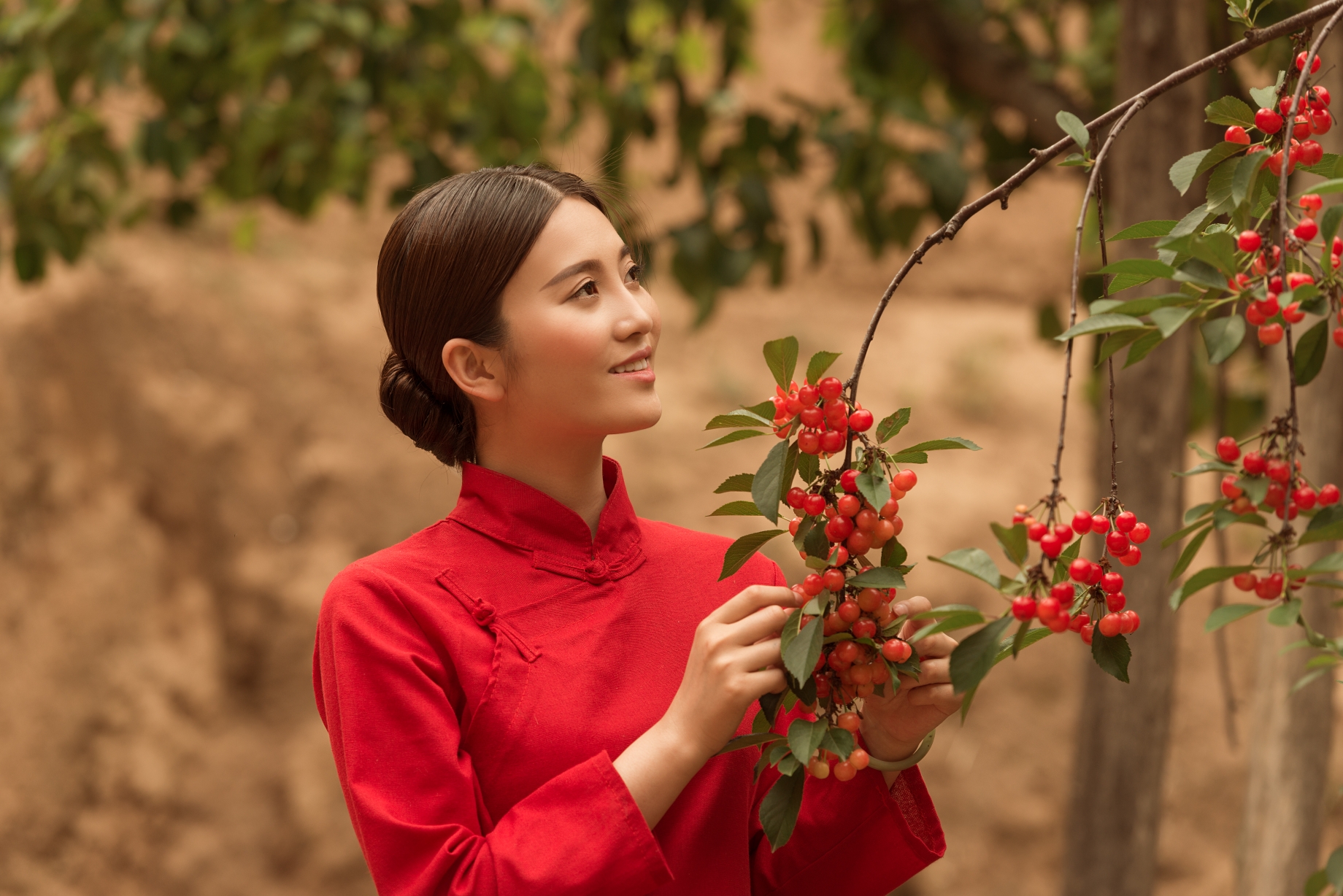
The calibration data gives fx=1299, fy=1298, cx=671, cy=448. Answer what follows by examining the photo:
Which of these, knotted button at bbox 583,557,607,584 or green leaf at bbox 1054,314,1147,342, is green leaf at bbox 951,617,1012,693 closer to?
green leaf at bbox 1054,314,1147,342

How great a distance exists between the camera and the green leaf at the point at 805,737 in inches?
27.7

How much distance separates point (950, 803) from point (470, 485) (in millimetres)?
2914

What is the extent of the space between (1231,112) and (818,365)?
0.28 m

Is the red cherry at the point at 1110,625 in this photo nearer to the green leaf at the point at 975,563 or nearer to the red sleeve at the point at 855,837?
the green leaf at the point at 975,563

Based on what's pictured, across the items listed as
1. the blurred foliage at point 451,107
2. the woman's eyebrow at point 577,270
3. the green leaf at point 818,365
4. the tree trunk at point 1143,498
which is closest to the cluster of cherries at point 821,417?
the green leaf at point 818,365

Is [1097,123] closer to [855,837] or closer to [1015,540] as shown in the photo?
[1015,540]

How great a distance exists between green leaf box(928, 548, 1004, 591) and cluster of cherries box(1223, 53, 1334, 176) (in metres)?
0.27

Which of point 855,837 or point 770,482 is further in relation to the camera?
point 855,837

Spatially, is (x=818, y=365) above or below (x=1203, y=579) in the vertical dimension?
above

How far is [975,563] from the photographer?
0.63 meters

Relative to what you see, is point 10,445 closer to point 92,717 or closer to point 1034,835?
point 92,717

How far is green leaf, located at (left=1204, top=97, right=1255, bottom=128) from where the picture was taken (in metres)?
0.73

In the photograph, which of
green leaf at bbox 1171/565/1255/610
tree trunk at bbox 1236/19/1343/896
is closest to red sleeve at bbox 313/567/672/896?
green leaf at bbox 1171/565/1255/610

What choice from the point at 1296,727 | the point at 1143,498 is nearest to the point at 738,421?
the point at 1143,498
